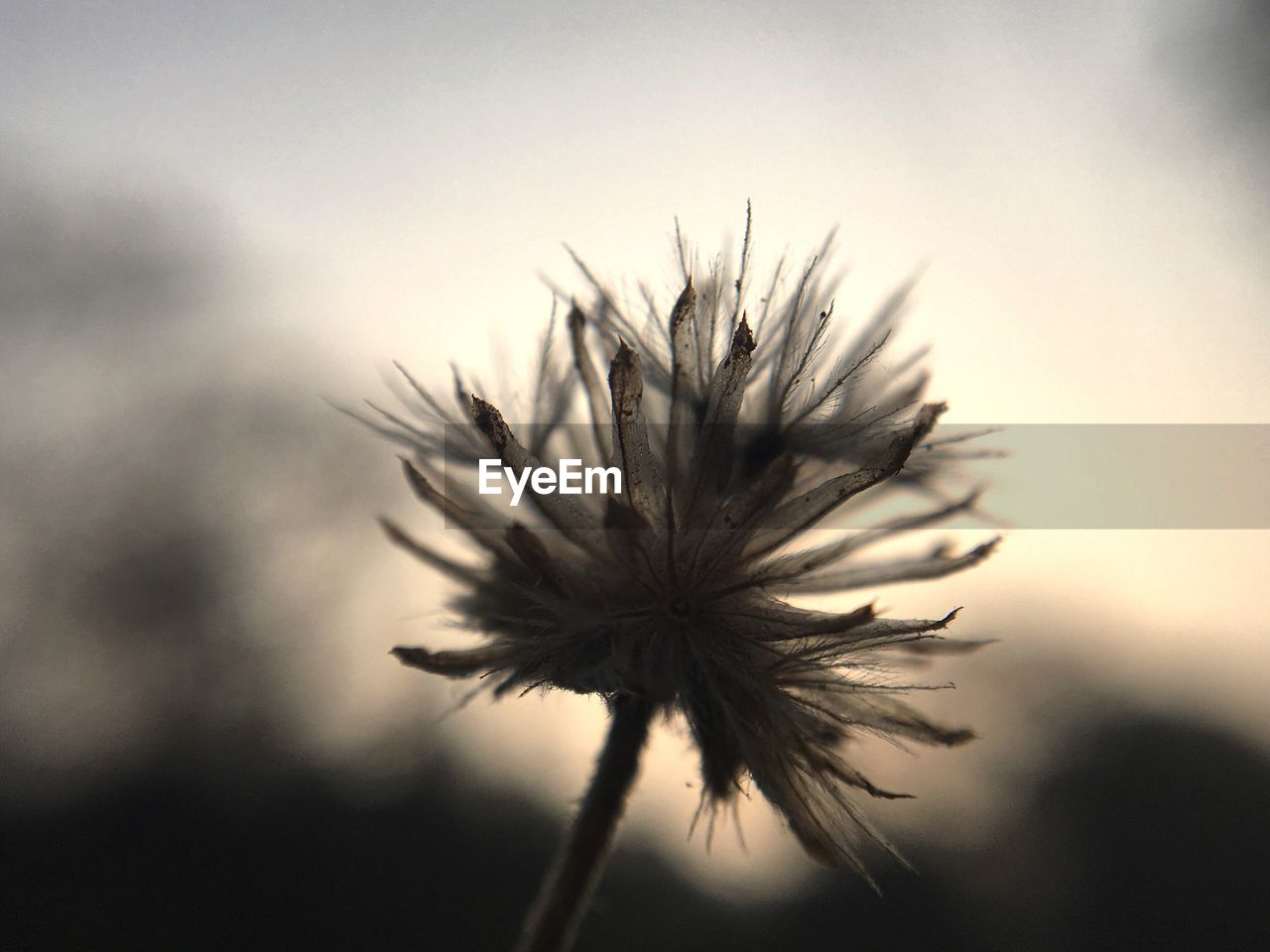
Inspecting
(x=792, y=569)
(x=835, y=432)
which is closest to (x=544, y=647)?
(x=792, y=569)

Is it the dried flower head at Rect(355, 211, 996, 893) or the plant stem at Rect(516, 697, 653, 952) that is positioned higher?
the dried flower head at Rect(355, 211, 996, 893)

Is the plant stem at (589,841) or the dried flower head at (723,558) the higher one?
the dried flower head at (723,558)

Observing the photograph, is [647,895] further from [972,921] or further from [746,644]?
[746,644]

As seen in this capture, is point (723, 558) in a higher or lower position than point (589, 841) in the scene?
Answer: higher
